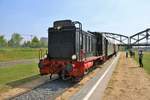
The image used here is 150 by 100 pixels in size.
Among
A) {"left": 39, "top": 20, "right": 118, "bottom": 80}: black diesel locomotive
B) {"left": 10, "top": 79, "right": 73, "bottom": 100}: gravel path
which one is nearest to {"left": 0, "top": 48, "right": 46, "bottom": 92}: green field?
{"left": 10, "top": 79, "right": 73, "bottom": 100}: gravel path

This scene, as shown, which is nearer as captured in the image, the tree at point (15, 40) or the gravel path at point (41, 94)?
the gravel path at point (41, 94)

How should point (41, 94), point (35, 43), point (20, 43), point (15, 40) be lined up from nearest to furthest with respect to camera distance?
1. point (41, 94)
2. point (35, 43)
3. point (15, 40)
4. point (20, 43)

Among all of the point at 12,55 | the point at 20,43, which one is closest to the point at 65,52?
the point at 12,55

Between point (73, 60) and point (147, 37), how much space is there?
15892 cm

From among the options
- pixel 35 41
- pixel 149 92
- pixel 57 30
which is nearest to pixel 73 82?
pixel 57 30

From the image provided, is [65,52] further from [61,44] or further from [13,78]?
[13,78]

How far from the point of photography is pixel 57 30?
1639 centimetres

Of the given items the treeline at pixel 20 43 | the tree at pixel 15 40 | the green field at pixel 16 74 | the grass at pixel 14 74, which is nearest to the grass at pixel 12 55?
the green field at pixel 16 74

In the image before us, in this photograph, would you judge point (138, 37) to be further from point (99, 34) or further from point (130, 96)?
point (130, 96)

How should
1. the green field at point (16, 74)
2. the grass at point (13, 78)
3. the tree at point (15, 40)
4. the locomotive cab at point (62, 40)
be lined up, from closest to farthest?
1. the grass at point (13, 78)
2. the green field at point (16, 74)
3. the locomotive cab at point (62, 40)
4. the tree at point (15, 40)

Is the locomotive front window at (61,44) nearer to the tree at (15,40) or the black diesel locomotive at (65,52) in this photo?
the black diesel locomotive at (65,52)

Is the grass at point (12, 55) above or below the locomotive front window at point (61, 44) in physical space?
below

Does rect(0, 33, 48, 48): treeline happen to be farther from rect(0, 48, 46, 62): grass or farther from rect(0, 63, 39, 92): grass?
rect(0, 63, 39, 92): grass

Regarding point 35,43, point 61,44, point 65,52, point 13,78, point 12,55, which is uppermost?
point 35,43
